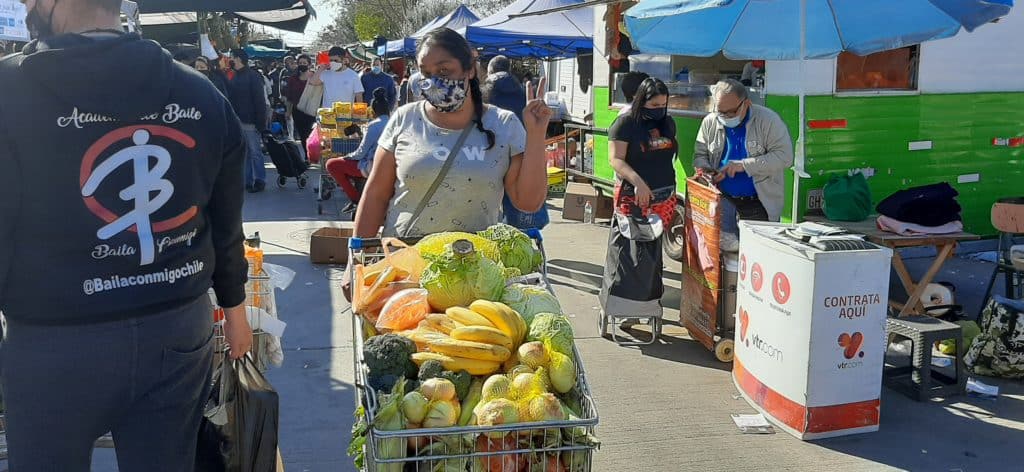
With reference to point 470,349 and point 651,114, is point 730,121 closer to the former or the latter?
point 651,114

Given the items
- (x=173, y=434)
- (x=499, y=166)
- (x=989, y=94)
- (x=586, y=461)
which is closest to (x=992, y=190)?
(x=989, y=94)

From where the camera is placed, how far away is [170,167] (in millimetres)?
2406

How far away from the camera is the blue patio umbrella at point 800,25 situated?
5.05 meters

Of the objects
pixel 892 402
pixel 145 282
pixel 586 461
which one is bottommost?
pixel 892 402

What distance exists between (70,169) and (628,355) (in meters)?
4.60

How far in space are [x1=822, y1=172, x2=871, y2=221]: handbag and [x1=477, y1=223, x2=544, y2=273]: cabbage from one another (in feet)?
15.8

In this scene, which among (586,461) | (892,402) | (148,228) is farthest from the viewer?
(892,402)

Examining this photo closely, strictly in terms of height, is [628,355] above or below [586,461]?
below

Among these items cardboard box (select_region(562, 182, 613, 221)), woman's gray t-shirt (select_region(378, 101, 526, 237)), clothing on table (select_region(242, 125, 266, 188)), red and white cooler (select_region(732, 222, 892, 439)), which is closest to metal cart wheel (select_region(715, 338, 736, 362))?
red and white cooler (select_region(732, 222, 892, 439))

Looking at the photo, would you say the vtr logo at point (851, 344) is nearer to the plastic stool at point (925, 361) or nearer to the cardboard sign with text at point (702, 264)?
the plastic stool at point (925, 361)

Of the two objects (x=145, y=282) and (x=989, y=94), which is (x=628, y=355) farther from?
(x=989, y=94)

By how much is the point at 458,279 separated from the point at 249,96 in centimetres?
1097

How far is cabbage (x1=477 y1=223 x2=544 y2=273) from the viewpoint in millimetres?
3443

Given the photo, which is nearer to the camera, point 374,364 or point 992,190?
point 374,364
